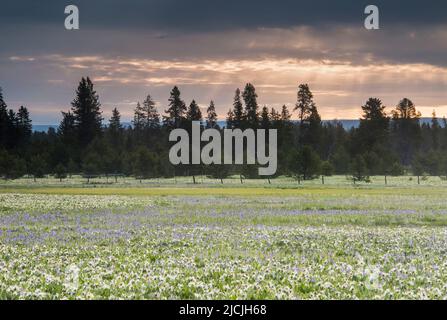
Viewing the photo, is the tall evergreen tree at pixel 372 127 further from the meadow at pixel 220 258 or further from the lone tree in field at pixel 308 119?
the meadow at pixel 220 258

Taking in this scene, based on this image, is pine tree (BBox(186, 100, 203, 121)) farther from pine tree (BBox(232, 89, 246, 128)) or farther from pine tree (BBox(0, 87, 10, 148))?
pine tree (BBox(0, 87, 10, 148))

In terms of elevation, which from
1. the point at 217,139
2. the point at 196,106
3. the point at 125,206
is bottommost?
the point at 125,206

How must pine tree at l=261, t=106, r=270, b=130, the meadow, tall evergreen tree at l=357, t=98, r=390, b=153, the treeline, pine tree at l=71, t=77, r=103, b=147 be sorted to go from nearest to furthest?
1. the meadow
2. the treeline
3. pine tree at l=71, t=77, r=103, b=147
4. tall evergreen tree at l=357, t=98, r=390, b=153
5. pine tree at l=261, t=106, r=270, b=130

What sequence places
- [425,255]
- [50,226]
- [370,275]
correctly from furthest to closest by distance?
[50,226]
[425,255]
[370,275]

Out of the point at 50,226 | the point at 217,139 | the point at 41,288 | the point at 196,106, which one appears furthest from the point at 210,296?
the point at 196,106

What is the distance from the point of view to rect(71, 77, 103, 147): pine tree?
122m

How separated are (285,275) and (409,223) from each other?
58.0ft

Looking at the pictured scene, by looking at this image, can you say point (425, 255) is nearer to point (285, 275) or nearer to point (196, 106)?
point (285, 275)

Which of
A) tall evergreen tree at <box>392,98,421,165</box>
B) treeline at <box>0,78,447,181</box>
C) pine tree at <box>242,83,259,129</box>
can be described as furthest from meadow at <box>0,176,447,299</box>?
tall evergreen tree at <box>392,98,421,165</box>

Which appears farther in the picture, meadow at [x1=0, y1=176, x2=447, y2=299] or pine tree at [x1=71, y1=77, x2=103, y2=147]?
pine tree at [x1=71, y1=77, x2=103, y2=147]

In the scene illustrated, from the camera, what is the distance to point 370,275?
1296 centimetres

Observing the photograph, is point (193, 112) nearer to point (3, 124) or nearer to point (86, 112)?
point (86, 112)

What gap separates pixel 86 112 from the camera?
12412 centimetres

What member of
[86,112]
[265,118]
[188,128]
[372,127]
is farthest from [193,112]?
[372,127]
